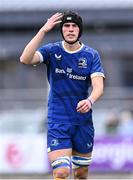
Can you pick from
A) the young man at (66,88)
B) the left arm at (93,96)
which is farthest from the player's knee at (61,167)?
the left arm at (93,96)

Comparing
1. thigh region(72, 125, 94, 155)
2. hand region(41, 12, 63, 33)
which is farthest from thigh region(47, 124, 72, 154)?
hand region(41, 12, 63, 33)

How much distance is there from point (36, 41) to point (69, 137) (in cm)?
126

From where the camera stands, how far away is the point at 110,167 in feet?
67.2

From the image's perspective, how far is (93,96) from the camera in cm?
992

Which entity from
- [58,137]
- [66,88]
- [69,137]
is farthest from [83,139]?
[66,88]

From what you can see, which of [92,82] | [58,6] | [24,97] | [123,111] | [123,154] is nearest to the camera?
[92,82]

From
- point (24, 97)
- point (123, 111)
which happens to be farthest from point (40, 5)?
point (123, 111)

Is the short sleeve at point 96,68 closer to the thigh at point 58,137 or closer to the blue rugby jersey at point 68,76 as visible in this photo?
the blue rugby jersey at point 68,76

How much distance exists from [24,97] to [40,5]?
10.8 metres

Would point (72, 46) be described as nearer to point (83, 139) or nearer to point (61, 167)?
point (83, 139)

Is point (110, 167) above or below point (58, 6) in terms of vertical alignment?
below

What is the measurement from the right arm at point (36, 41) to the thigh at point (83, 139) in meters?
1.00

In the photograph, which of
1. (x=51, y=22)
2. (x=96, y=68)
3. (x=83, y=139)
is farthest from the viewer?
(x=83, y=139)

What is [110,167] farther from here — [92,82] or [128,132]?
[92,82]
